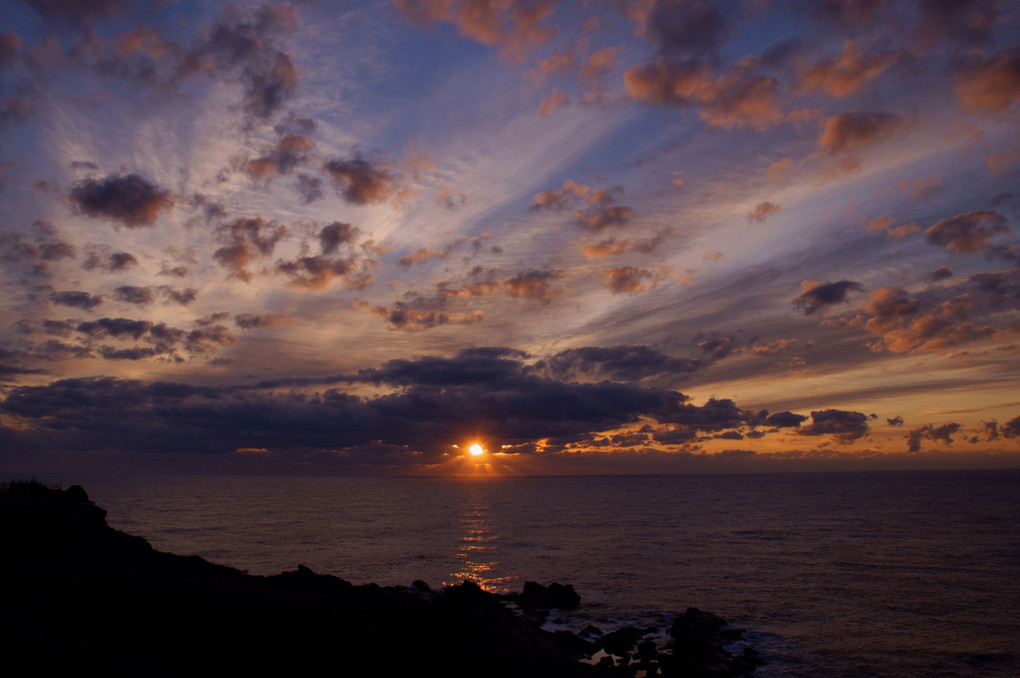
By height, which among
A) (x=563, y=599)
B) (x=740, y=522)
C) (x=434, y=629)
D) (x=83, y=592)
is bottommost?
(x=740, y=522)

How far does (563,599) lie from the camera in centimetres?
4503

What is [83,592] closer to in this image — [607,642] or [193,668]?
[193,668]

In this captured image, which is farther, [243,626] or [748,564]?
[748,564]

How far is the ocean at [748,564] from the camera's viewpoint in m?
35.3

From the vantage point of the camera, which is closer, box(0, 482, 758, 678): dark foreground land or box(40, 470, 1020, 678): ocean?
box(0, 482, 758, 678): dark foreground land

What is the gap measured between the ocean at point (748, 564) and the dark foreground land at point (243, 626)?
5611mm

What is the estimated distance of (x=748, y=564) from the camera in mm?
60406

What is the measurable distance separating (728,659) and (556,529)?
66.0 metres

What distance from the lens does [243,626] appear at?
25188 mm

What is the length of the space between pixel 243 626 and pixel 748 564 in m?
54.3

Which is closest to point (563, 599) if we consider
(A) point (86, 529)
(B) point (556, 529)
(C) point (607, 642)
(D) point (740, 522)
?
(C) point (607, 642)

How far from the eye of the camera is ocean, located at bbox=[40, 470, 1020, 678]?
116ft

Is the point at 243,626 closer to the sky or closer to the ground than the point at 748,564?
closer to the sky

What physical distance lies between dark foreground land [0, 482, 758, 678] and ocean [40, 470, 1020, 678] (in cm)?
561
